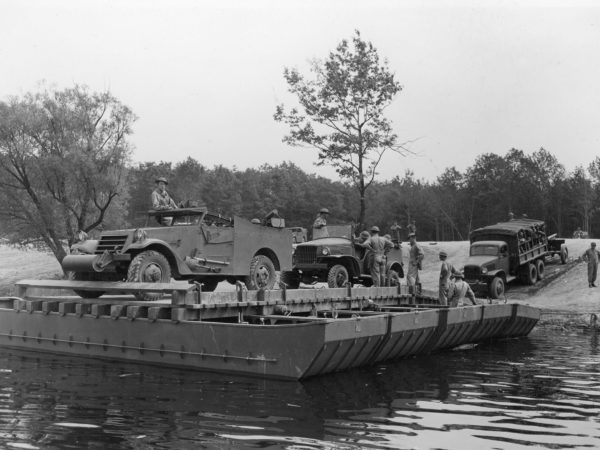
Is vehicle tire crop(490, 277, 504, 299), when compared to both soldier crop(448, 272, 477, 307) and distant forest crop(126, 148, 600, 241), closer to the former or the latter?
soldier crop(448, 272, 477, 307)

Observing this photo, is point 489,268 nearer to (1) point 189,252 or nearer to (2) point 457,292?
(2) point 457,292

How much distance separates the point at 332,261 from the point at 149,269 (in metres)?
5.47

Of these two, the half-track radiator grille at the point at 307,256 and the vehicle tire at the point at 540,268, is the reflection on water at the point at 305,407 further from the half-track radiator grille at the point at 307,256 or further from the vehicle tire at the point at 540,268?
the vehicle tire at the point at 540,268

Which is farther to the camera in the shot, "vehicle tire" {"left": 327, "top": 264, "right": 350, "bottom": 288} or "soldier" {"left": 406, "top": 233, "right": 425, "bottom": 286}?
"soldier" {"left": 406, "top": 233, "right": 425, "bottom": 286}

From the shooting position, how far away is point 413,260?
17516 millimetres

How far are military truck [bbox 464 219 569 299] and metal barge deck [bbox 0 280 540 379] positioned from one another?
16.6ft

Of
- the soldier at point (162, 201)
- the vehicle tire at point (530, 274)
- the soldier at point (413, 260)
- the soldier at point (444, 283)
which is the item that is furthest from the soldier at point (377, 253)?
the vehicle tire at point (530, 274)

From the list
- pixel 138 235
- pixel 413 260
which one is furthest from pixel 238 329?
pixel 413 260

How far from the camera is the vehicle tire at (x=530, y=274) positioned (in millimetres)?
23719

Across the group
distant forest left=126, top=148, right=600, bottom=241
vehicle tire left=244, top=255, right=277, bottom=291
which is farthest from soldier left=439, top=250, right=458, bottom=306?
distant forest left=126, top=148, right=600, bottom=241

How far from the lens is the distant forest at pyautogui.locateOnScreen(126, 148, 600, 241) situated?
176 ft

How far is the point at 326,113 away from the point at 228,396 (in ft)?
59.6

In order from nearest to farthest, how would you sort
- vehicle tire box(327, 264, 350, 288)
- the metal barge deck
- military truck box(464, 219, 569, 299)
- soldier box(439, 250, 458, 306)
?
1. the metal barge deck
2. soldier box(439, 250, 458, 306)
3. vehicle tire box(327, 264, 350, 288)
4. military truck box(464, 219, 569, 299)

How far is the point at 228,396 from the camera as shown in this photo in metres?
9.52
